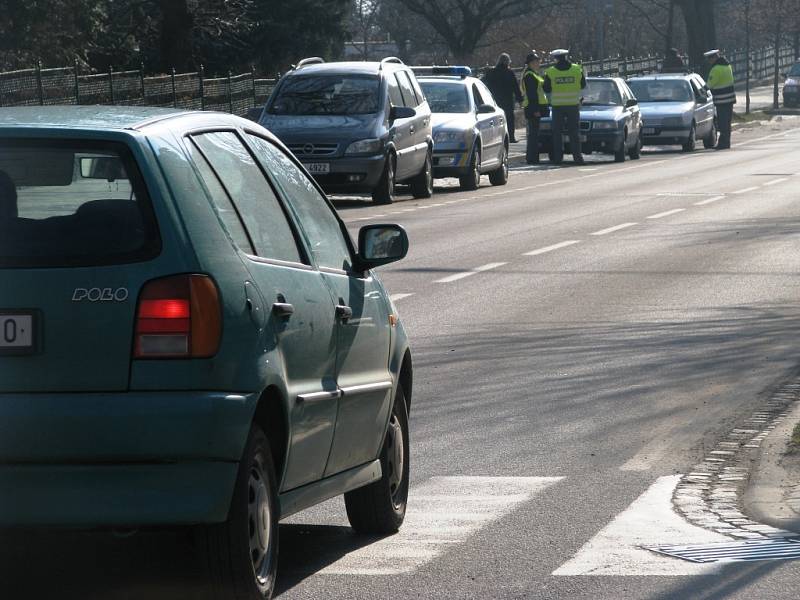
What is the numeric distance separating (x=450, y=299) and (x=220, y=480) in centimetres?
1000

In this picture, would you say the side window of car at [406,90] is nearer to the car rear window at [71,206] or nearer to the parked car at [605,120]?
the parked car at [605,120]

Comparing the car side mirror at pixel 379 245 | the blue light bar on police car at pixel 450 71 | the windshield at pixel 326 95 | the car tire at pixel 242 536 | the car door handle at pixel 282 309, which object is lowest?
the car tire at pixel 242 536

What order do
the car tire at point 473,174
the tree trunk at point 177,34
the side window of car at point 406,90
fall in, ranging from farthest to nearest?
the tree trunk at point 177,34
the car tire at point 473,174
the side window of car at point 406,90

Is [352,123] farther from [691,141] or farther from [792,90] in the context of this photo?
[792,90]

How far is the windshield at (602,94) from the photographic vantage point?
38531 millimetres

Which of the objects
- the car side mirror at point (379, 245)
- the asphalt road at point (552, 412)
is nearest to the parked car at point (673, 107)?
the asphalt road at point (552, 412)

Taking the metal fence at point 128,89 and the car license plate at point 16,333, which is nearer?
the car license plate at point 16,333

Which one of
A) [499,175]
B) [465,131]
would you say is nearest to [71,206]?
[465,131]

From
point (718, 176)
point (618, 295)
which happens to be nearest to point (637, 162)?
point (718, 176)

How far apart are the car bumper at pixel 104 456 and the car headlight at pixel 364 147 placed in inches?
794

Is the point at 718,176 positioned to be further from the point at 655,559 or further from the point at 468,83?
the point at 655,559

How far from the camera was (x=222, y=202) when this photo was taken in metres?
5.19

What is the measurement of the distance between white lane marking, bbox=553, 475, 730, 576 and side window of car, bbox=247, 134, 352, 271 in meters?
1.24

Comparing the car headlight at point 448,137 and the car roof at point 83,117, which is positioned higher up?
the car roof at point 83,117
